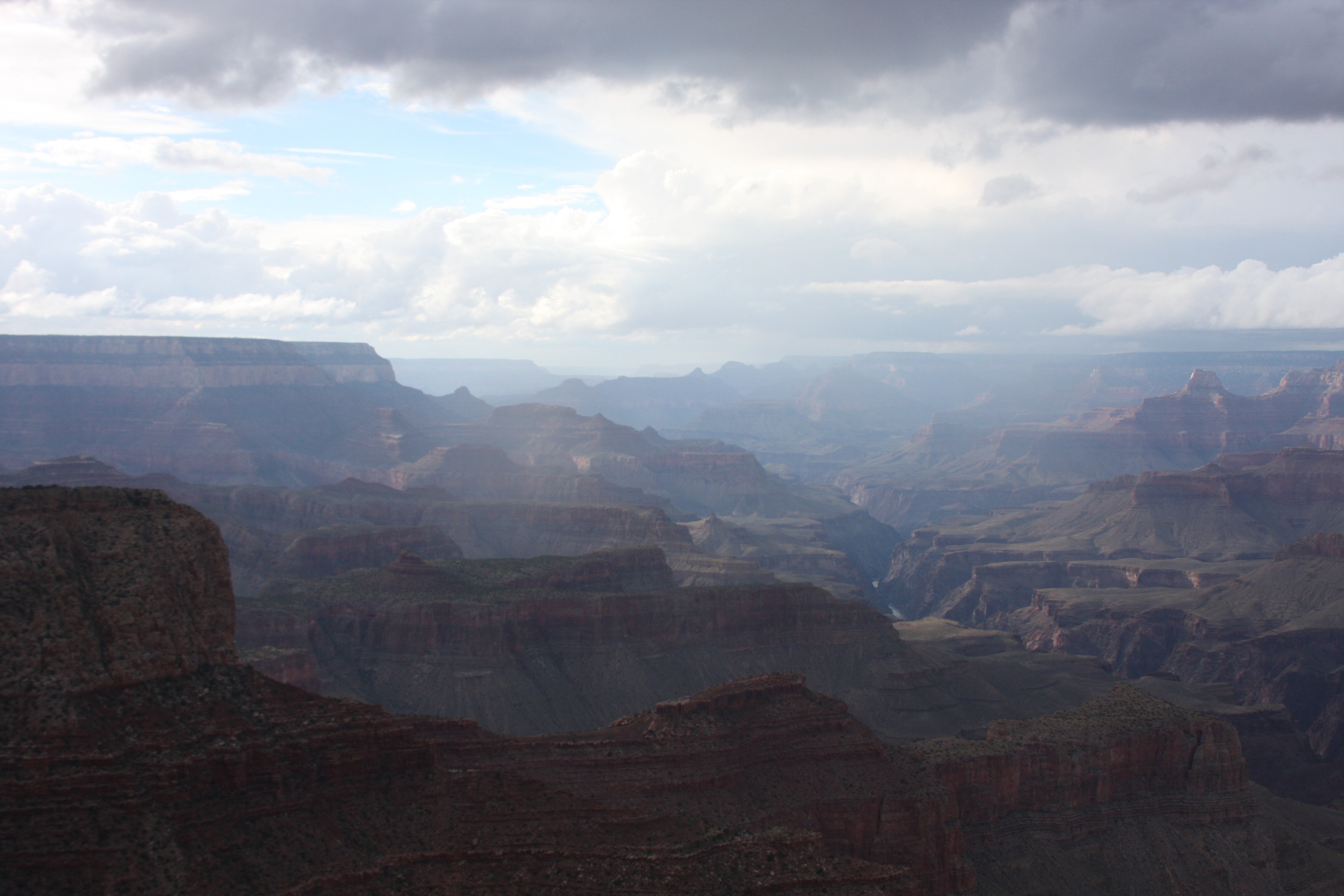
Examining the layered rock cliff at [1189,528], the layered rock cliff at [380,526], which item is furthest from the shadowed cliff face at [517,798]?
the layered rock cliff at [1189,528]

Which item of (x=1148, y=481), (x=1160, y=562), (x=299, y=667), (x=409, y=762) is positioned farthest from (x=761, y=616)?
(x=1148, y=481)

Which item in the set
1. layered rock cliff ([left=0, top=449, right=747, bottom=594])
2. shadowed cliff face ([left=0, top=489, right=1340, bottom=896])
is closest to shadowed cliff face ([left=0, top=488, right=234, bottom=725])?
shadowed cliff face ([left=0, top=489, right=1340, bottom=896])

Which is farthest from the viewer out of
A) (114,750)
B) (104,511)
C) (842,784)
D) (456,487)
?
(456,487)

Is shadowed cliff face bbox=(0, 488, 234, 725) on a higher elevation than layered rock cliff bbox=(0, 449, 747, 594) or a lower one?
higher

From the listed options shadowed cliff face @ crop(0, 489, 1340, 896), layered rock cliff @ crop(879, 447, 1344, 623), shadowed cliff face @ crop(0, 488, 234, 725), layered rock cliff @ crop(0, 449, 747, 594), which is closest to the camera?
shadowed cliff face @ crop(0, 489, 1340, 896)

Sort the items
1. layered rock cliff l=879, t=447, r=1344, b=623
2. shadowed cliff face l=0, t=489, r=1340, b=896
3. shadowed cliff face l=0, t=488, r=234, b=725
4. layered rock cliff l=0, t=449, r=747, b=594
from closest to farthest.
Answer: shadowed cliff face l=0, t=489, r=1340, b=896, shadowed cliff face l=0, t=488, r=234, b=725, layered rock cliff l=0, t=449, r=747, b=594, layered rock cliff l=879, t=447, r=1344, b=623

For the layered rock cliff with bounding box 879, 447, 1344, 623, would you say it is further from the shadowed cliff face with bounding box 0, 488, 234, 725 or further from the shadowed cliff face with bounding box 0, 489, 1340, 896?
the shadowed cliff face with bounding box 0, 488, 234, 725

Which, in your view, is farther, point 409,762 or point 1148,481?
point 1148,481

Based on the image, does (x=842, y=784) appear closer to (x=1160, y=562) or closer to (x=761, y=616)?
(x=761, y=616)

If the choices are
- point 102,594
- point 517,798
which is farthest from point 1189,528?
point 102,594
